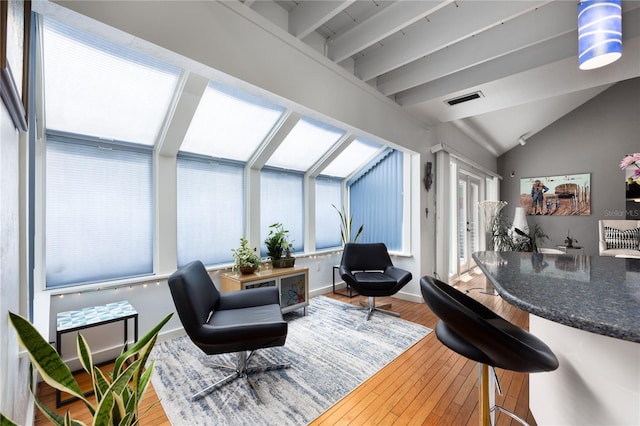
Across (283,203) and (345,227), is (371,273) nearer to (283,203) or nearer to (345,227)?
(345,227)

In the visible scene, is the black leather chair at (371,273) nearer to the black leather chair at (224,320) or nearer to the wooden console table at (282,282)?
the wooden console table at (282,282)

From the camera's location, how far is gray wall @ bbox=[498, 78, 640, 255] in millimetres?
5621

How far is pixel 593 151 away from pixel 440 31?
6.16 meters

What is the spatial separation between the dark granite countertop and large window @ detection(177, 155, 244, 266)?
2768 millimetres

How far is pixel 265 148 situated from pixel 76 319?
7.77 feet

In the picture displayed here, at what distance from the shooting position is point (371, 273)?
3744mm

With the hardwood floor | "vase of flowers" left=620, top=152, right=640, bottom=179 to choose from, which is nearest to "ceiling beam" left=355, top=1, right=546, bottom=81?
"vase of flowers" left=620, top=152, right=640, bottom=179

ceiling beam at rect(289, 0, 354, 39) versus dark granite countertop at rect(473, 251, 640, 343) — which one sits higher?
ceiling beam at rect(289, 0, 354, 39)

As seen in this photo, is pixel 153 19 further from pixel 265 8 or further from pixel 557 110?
pixel 557 110

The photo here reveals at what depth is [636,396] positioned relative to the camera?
2.73 feet

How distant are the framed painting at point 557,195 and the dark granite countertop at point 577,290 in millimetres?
5974

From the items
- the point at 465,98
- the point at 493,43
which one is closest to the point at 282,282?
the point at 465,98

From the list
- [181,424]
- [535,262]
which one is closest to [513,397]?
[535,262]

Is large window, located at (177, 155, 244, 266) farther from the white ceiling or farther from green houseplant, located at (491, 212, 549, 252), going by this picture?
green houseplant, located at (491, 212, 549, 252)
